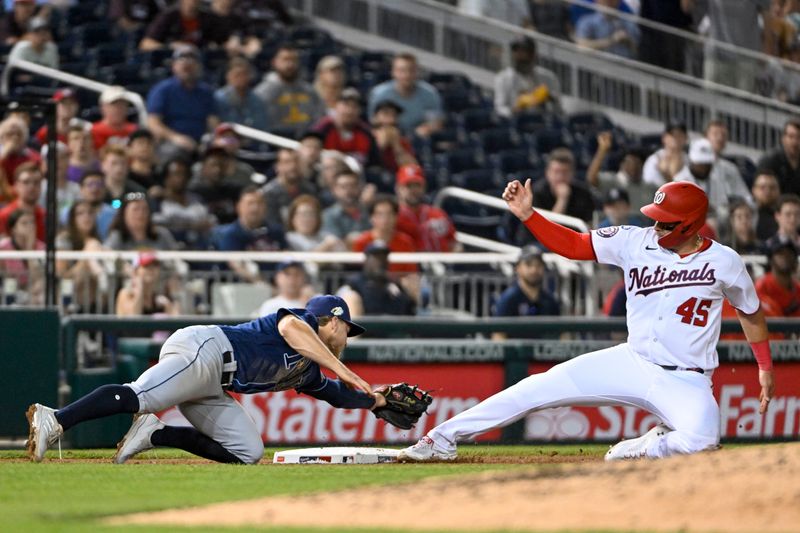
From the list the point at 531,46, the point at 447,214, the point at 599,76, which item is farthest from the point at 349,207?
the point at 599,76

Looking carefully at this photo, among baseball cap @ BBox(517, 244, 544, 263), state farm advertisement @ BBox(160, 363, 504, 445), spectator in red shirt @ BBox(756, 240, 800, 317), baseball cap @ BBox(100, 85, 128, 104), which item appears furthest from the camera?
baseball cap @ BBox(100, 85, 128, 104)

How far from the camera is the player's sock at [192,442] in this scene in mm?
8883

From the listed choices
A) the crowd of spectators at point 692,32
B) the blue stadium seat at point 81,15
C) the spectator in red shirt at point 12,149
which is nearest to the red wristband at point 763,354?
the spectator in red shirt at point 12,149

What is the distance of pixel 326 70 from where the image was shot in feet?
53.6

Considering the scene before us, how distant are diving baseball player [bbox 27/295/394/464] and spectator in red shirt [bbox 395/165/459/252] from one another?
17.2 feet

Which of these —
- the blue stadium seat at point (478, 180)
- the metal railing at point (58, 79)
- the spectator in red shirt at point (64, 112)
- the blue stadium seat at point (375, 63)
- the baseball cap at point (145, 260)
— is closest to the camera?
the baseball cap at point (145, 260)

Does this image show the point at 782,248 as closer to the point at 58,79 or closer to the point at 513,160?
the point at 513,160

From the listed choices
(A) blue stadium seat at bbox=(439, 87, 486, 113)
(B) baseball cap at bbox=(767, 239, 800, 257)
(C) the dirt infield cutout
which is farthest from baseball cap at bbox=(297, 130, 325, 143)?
(C) the dirt infield cutout

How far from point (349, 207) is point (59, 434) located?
6.10 m

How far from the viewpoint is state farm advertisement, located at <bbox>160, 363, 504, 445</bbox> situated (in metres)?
11.8

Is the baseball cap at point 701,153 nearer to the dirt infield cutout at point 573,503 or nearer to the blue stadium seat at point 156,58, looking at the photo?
the blue stadium seat at point 156,58

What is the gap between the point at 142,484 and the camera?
7867mm

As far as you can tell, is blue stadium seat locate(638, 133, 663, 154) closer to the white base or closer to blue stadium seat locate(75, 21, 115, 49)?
blue stadium seat locate(75, 21, 115, 49)

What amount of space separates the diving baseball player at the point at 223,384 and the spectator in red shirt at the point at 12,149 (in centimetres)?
545
